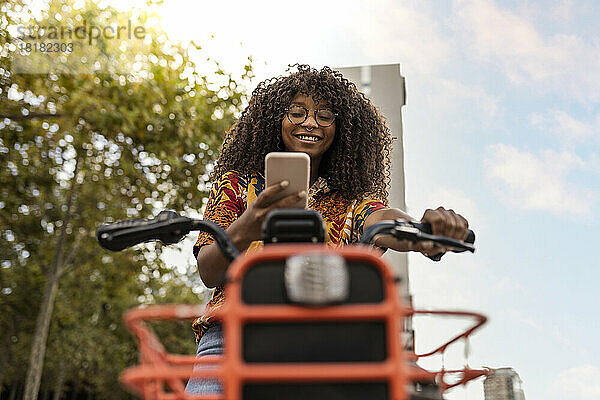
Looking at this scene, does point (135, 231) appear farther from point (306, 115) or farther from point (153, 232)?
point (306, 115)

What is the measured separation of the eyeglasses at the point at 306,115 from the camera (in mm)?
1989

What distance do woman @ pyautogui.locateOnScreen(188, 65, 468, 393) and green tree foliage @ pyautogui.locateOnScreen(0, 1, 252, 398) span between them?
514 cm

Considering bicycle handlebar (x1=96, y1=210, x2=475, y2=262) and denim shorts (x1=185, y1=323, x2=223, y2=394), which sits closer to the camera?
bicycle handlebar (x1=96, y1=210, x2=475, y2=262)

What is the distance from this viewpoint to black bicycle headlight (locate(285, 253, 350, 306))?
2.58 feet

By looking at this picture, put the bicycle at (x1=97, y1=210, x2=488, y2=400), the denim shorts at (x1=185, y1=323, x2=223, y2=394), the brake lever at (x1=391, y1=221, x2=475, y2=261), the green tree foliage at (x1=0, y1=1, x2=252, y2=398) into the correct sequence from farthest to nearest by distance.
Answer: the green tree foliage at (x1=0, y1=1, x2=252, y2=398) < the denim shorts at (x1=185, y1=323, x2=223, y2=394) < the brake lever at (x1=391, y1=221, x2=475, y2=261) < the bicycle at (x1=97, y1=210, x2=488, y2=400)

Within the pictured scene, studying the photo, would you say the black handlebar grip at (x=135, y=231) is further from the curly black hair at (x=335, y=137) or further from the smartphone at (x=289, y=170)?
the curly black hair at (x=335, y=137)

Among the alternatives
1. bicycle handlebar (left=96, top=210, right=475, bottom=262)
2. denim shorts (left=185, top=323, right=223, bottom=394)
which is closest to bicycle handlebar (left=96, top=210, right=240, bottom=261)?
bicycle handlebar (left=96, top=210, right=475, bottom=262)

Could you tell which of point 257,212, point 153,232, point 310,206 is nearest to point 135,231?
point 153,232

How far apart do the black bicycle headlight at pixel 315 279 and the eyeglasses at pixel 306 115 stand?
1217 mm

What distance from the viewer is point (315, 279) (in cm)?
79

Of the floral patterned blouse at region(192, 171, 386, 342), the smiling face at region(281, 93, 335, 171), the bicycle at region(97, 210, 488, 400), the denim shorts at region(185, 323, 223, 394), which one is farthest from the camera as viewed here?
the smiling face at region(281, 93, 335, 171)

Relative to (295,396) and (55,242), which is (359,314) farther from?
(55,242)

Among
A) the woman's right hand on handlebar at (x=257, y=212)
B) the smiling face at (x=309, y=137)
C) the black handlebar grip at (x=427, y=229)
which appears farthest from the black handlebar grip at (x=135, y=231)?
the smiling face at (x=309, y=137)

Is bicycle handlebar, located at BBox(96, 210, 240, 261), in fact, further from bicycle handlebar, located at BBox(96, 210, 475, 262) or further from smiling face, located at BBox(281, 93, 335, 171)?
smiling face, located at BBox(281, 93, 335, 171)
